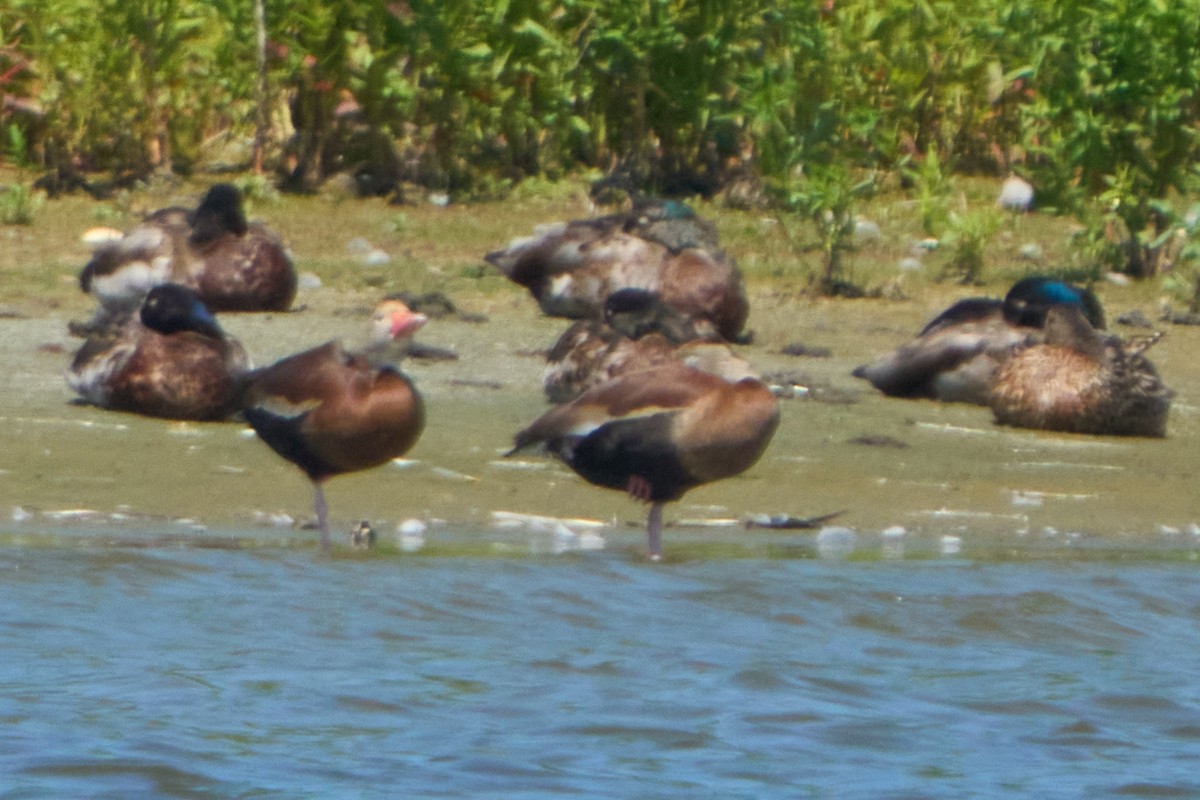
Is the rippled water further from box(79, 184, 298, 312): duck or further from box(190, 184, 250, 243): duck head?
box(190, 184, 250, 243): duck head

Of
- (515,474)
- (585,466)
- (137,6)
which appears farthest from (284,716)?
(137,6)

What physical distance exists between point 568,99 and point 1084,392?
5398mm

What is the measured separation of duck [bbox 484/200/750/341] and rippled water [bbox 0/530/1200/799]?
3.75 meters

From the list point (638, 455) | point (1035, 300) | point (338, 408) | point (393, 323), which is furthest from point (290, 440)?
point (1035, 300)

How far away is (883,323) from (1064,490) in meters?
3.19

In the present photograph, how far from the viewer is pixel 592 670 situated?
5207mm

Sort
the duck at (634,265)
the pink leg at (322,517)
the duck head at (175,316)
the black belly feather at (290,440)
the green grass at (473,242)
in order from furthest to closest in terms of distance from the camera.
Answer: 1. the green grass at (473,242)
2. the duck at (634,265)
3. the duck head at (175,316)
4. the black belly feather at (290,440)
5. the pink leg at (322,517)

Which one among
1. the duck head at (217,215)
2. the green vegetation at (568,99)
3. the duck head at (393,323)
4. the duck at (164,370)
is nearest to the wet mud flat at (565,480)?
the duck at (164,370)

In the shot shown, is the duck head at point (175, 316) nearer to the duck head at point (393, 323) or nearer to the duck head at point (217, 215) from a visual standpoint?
the duck head at point (393, 323)

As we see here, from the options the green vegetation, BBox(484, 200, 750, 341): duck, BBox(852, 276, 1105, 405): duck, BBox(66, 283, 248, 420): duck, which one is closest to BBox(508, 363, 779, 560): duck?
BBox(66, 283, 248, 420): duck

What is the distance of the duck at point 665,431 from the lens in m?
6.67

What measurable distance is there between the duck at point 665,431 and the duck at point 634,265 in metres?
3.72

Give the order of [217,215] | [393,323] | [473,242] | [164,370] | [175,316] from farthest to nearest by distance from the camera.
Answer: [473,242] → [217,215] → [175,316] → [164,370] → [393,323]

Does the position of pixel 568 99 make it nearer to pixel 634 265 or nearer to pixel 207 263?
pixel 634 265
